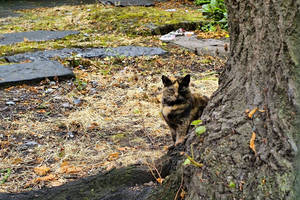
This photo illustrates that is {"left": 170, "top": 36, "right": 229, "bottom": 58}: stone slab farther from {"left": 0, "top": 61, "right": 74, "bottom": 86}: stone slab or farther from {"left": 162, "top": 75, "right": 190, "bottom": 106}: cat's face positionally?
{"left": 162, "top": 75, "right": 190, "bottom": 106}: cat's face

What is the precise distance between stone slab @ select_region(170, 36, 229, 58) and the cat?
3.07 meters

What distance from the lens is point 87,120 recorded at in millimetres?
4141

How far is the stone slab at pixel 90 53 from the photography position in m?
6.11

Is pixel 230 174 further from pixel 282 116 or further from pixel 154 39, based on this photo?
pixel 154 39

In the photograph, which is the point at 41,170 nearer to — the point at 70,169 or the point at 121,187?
the point at 70,169

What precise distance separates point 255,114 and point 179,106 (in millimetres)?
1455

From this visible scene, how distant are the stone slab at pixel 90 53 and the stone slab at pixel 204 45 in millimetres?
590

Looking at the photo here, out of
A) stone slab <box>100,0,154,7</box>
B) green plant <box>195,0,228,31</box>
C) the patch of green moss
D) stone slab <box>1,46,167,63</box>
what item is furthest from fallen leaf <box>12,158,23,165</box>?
stone slab <box>100,0,154,7</box>

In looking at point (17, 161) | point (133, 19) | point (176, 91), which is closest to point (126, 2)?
point (133, 19)

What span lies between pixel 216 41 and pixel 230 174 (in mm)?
5542

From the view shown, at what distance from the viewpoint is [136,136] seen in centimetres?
381


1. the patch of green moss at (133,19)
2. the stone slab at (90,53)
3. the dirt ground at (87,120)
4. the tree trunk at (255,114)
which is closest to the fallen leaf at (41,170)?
the dirt ground at (87,120)

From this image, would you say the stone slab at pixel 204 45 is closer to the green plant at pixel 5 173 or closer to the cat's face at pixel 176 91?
the cat's face at pixel 176 91

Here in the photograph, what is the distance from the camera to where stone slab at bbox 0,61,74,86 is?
510 cm
